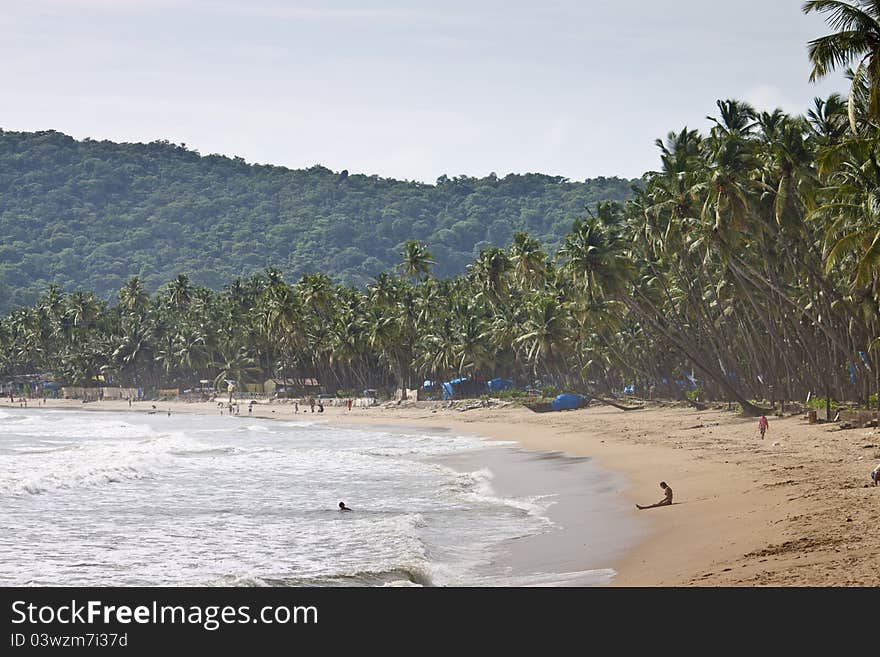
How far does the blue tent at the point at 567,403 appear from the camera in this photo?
71.1m

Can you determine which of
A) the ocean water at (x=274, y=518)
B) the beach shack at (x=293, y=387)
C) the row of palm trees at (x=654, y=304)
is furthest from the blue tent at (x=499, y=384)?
the ocean water at (x=274, y=518)

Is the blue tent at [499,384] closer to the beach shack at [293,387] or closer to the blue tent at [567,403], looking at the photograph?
the blue tent at [567,403]

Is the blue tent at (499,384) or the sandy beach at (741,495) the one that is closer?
the sandy beach at (741,495)

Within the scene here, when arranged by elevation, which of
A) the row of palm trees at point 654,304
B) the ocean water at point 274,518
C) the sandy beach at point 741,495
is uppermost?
the row of palm trees at point 654,304

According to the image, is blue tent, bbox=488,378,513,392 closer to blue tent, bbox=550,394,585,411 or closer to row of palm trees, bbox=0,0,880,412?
row of palm trees, bbox=0,0,880,412

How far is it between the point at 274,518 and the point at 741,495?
1119 centimetres

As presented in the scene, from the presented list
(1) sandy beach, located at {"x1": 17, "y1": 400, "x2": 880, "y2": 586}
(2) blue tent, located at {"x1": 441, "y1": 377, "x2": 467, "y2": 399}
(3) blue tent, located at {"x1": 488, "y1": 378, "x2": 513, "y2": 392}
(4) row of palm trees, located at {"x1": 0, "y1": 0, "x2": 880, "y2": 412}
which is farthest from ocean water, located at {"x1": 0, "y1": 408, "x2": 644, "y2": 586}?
(3) blue tent, located at {"x1": 488, "y1": 378, "x2": 513, "y2": 392}

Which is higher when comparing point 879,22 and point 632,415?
point 879,22

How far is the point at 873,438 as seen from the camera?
3155 centimetres

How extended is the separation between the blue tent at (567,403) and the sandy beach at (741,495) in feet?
51.9

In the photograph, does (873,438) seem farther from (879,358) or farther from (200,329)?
(200,329)

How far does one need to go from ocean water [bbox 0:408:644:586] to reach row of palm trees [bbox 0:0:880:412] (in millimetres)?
10789
